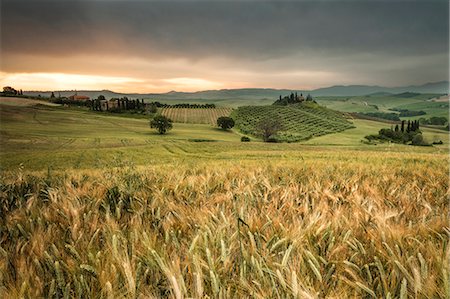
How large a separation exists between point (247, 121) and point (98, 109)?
75.2 metres

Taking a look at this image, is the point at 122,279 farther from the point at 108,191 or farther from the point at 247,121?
the point at 247,121

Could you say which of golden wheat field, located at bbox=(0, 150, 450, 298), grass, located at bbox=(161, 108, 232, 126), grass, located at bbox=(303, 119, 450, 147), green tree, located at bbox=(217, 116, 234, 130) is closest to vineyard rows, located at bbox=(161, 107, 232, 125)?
grass, located at bbox=(161, 108, 232, 126)

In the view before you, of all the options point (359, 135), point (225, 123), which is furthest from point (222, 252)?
point (359, 135)

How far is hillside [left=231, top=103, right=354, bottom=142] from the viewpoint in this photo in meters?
121

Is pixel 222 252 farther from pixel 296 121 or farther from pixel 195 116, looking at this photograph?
pixel 296 121

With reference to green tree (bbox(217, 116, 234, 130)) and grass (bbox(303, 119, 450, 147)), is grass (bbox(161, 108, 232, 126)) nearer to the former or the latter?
green tree (bbox(217, 116, 234, 130))

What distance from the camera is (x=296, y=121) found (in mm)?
147250

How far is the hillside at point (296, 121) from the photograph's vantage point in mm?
120912

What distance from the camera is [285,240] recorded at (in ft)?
4.45

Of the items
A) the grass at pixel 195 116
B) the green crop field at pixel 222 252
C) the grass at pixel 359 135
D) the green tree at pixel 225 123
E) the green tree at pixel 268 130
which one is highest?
the grass at pixel 195 116

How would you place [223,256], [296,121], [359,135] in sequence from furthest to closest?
1. [296,121]
2. [359,135]
3. [223,256]

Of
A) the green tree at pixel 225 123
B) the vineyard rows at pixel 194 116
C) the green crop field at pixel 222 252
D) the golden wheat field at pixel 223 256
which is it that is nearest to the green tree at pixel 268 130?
the green tree at pixel 225 123

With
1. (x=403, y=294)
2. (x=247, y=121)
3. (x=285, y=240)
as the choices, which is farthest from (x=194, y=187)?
(x=247, y=121)

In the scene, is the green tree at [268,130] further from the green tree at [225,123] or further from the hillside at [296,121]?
the green tree at [225,123]
